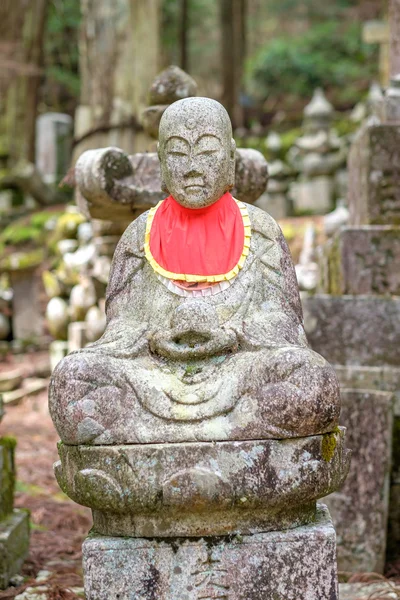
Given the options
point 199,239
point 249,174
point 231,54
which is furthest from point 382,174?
point 231,54

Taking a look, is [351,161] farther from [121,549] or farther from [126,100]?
[126,100]

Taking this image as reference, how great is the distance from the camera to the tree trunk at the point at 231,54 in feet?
71.2

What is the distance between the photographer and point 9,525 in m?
5.04

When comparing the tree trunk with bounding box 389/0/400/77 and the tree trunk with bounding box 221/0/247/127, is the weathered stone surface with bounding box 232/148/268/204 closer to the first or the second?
the tree trunk with bounding box 389/0/400/77

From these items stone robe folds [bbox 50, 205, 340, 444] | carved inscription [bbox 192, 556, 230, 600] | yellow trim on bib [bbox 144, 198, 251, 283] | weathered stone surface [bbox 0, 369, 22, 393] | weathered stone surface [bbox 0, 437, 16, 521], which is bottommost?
weathered stone surface [bbox 0, 369, 22, 393]

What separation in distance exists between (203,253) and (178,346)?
0.42 metres

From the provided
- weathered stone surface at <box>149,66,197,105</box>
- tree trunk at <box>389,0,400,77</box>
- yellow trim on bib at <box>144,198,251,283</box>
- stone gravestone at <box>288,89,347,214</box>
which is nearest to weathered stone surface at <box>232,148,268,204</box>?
weathered stone surface at <box>149,66,197,105</box>

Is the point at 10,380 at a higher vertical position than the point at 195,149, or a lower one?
lower

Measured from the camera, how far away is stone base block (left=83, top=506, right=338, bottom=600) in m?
3.48

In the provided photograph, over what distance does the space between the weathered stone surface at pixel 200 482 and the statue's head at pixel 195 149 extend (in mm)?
1057

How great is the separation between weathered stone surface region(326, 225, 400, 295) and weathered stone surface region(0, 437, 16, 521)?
7.07 feet

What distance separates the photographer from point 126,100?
1152cm

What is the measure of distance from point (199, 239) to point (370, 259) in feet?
6.96

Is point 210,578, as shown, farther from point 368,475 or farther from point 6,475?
point 6,475
